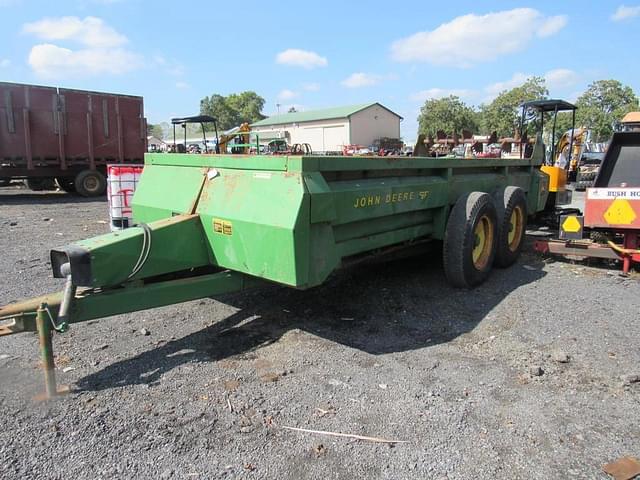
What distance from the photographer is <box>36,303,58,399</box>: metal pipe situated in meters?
2.87

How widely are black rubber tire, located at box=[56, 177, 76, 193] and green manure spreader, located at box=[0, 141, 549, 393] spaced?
12.2 meters

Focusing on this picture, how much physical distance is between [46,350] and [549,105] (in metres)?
7.67

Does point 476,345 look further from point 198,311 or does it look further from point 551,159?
point 551,159

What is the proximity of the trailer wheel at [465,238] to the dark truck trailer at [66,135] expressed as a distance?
42.2ft

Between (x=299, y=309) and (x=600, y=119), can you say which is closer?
(x=299, y=309)

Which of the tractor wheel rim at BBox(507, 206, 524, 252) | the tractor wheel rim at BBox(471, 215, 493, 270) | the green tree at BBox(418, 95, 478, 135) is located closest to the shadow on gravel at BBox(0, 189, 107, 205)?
the tractor wheel rim at BBox(507, 206, 524, 252)

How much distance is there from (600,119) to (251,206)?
49206mm

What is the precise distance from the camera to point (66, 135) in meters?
14.3

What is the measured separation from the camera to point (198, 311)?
4.39m

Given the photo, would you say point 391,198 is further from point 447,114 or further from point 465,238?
point 447,114

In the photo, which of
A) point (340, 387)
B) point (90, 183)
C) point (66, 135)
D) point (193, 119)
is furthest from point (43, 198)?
point (340, 387)

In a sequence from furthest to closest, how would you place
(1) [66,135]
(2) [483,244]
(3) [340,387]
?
(1) [66,135] < (2) [483,244] < (3) [340,387]

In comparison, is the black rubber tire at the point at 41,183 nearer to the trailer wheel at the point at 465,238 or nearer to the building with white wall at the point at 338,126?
the trailer wheel at the point at 465,238

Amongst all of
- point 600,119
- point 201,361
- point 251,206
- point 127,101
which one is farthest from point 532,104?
point 600,119
